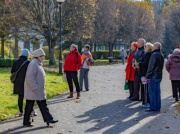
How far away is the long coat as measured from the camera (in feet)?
26.3

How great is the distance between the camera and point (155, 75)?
1032cm

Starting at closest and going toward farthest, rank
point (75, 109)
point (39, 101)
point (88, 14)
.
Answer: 1. point (39, 101)
2. point (75, 109)
3. point (88, 14)

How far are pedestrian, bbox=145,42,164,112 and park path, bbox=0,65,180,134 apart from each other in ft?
1.02

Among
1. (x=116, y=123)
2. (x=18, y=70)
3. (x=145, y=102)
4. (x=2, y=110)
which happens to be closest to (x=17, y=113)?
(x=2, y=110)

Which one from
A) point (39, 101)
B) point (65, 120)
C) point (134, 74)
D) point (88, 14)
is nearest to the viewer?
point (39, 101)

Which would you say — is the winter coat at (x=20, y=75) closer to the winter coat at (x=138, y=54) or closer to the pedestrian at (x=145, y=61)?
the pedestrian at (x=145, y=61)

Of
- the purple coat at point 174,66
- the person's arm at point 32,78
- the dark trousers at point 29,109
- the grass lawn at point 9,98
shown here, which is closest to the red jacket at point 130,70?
the purple coat at point 174,66

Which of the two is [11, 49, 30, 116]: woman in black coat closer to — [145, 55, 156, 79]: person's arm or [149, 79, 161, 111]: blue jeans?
[145, 55, 156, 79]: person's arm

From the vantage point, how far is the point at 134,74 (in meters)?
12.3

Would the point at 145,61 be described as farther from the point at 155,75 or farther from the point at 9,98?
the point at 9,98

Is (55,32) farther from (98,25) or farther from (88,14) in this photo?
(98,25)

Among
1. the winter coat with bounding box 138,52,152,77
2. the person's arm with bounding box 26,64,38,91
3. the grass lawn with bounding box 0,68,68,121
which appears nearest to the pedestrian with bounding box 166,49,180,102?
the winter coat with bounding box 138,52,152,77

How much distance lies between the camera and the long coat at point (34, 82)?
803cm

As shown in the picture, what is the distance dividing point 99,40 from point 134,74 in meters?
34.8
